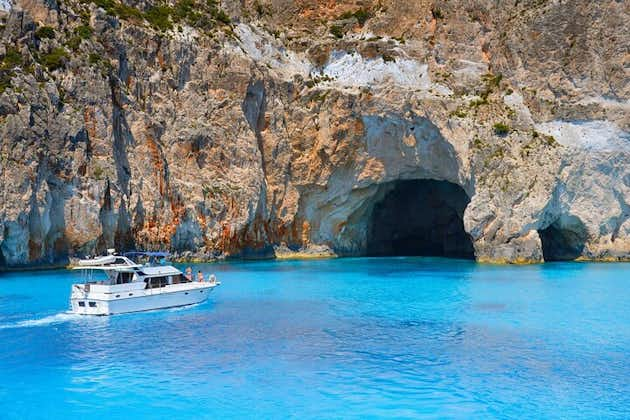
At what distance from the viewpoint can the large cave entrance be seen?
64.3m

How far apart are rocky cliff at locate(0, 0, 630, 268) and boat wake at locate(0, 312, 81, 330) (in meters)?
17.1

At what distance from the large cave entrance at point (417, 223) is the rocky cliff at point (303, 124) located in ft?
9.96

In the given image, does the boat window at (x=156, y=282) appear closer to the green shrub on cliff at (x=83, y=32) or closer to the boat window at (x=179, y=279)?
the boat window at (x=179, y=279)

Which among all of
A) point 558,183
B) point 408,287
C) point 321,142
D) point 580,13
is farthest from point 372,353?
point 580,13

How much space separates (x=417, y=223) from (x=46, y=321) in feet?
163

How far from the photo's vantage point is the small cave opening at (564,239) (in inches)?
2019

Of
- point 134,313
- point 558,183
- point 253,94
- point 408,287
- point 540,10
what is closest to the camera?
point 134,313

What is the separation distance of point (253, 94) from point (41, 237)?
22.4 m

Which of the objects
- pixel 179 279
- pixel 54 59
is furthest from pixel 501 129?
pixel 54 59

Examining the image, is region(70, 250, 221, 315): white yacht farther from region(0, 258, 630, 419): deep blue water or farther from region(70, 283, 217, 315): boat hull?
region(0, 258, 630, 419): deep blue water

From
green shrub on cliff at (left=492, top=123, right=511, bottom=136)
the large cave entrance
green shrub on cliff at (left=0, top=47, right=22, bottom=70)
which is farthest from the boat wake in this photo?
the large cave entrance

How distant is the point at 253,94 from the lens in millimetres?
55656

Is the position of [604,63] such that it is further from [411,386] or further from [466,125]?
[411,386]

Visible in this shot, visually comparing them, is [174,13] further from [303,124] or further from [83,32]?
[303,124]
